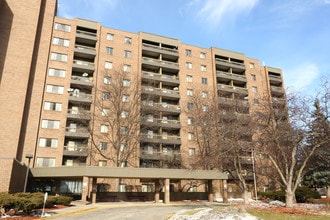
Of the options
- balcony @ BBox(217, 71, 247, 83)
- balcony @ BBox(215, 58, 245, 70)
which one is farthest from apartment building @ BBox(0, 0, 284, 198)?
balcony @ BBox(215, 58, 245, 70)

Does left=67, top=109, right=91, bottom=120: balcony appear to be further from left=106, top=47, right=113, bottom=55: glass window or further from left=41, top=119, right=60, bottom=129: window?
left=106, top=47, right=113, bottom=55: glass window

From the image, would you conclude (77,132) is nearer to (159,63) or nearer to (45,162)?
(45,162)

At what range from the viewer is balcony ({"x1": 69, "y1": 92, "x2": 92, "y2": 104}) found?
43.2 m

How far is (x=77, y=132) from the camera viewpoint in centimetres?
4169

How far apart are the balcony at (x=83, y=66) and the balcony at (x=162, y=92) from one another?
923 cm

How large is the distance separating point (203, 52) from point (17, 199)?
153 feet

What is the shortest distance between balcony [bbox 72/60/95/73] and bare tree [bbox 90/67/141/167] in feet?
8.60

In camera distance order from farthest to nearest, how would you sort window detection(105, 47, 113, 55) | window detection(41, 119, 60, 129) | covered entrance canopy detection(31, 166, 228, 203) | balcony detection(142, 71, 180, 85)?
balcony detection(142, 71, 180, 85) < window detection(105, 47, 113, 55) < window detection(41, 119, 60, 129) < covered entrance canopy detection(31, 166, 228, 203)

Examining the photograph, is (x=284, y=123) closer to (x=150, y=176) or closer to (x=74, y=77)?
(x=150, y=176)

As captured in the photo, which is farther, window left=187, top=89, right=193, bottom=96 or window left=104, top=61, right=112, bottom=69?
window left=187, top=89, right=193, bottom=96

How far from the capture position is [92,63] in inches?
1837

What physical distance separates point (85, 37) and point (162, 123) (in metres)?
19.6

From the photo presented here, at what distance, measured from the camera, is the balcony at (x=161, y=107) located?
143 ft

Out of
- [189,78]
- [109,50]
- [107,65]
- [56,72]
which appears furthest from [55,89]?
[189,78]
